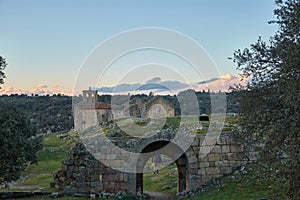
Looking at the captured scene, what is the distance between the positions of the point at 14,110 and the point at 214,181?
10.2 meters

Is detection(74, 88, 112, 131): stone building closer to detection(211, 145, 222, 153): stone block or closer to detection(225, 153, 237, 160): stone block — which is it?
detection(211, 145, 222, 153): stone block

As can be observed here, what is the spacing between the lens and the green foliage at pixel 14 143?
17.5 metres

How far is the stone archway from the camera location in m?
22.1

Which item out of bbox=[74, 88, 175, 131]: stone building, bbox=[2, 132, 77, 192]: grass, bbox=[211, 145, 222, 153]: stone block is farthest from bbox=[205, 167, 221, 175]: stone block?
bbox=[74, 88, 175, 131]: stone building

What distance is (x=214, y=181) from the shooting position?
20.2 metres

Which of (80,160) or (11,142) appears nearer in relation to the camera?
(11,142)

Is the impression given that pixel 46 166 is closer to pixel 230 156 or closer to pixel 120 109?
pixel 120 109

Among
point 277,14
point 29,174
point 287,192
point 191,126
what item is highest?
point 277,14

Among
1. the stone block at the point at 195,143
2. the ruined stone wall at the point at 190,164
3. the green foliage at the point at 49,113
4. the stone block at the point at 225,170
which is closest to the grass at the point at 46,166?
the ruined stone wall at the point at 190,164

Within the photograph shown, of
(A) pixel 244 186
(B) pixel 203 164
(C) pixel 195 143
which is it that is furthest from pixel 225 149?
(A) pixel 244 186

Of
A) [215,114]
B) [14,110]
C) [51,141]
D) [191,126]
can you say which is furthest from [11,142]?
[51,141]

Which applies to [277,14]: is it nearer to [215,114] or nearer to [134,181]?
[134,181]

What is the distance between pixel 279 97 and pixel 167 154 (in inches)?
561

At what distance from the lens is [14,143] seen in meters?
17.7
